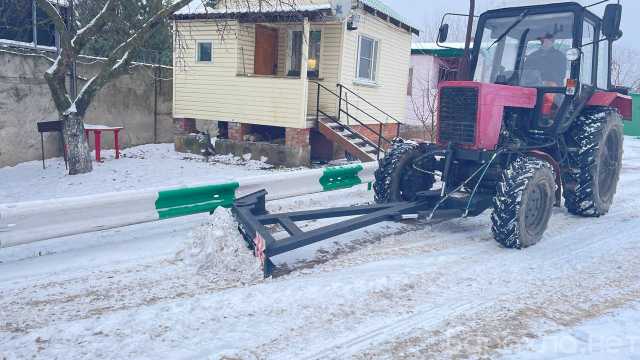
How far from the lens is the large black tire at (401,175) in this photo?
6531 mm

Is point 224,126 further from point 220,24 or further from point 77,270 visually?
point 77,270

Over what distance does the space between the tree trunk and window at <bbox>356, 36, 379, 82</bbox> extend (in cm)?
762

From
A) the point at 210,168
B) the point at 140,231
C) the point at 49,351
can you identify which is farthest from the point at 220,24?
the point at 49,351

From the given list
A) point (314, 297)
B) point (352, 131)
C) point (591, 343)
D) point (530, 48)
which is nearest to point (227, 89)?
point (352, 131)

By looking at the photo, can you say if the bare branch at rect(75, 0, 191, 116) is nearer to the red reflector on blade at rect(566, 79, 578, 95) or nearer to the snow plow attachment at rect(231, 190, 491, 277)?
the snow plow attachment at rect(231, 190, 491, 277)

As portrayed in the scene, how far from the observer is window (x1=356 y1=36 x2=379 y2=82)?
50.2ft

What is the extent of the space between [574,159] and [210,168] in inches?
309

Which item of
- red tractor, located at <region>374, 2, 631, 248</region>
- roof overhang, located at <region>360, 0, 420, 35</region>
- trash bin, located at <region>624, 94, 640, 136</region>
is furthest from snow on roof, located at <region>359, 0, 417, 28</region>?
trash bin, located at <region>624, 94, 640, 136</region>

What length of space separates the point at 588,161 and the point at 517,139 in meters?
1.12

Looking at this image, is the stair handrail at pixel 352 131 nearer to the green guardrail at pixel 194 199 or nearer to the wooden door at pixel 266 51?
the wooden door at pixel 266 51

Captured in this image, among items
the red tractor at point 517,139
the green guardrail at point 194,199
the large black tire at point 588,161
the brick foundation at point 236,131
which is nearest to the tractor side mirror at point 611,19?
the red tractor at point 517,139

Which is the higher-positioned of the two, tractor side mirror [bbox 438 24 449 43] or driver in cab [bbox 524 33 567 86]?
tractor side mirror [bbox 438 24 449 43]

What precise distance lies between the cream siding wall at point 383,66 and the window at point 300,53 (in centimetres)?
106

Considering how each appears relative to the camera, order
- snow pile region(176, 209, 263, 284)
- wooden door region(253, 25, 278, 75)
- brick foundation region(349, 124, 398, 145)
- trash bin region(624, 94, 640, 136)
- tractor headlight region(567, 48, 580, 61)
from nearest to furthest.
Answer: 1. snow pile region(176, 209, 263, 284)
2. tractor headlight region(567, 48, 580, 61)
3. wooden door region(253, 25, 278, 75)
4. brick foundation region(349, 124, 398, 145)
5. trash bin region(624, 94, 640, 136)
